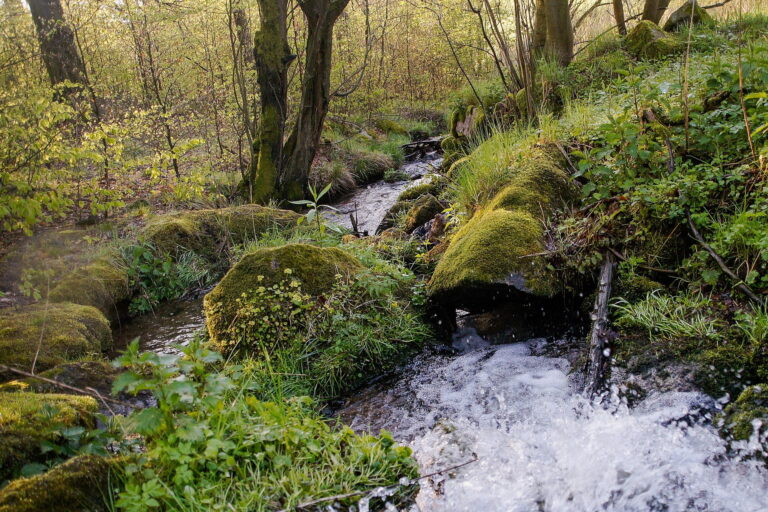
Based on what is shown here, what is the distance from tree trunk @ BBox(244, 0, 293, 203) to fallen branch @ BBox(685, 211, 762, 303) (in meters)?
6.46

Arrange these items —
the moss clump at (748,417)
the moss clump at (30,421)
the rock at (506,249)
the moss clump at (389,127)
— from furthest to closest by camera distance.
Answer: the moss clump at (389,127) < the rock at (506,249) < the moss clump at (748,417) < the moss clump at (30,421)

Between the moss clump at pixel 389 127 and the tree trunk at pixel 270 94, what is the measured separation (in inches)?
282

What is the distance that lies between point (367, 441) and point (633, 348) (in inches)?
74.0

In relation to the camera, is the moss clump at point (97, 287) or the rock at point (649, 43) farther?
the rock at point (649, 43)

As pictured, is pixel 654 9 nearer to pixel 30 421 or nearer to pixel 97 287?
pixel 97 287

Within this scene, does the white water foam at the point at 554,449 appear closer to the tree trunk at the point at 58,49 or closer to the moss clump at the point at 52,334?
the moss clump at the point at 52,334

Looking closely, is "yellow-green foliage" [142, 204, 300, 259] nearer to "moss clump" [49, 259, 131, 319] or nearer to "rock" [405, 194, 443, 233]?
"moss clump" [49, 259, 131, 319]

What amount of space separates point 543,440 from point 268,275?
253cm

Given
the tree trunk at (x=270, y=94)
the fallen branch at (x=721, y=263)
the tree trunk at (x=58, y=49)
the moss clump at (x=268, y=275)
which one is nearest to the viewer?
the fallen branch at (x=721, y=263)

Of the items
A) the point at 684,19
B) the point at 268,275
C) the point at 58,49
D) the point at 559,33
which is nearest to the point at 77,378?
the point at 268,275

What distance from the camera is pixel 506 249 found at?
4.15 meters

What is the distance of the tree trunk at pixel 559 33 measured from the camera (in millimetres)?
8750

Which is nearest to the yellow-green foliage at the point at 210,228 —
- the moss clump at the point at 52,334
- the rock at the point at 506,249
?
the moss clump at the point at 52,334

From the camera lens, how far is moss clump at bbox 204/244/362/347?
13.8 ft
